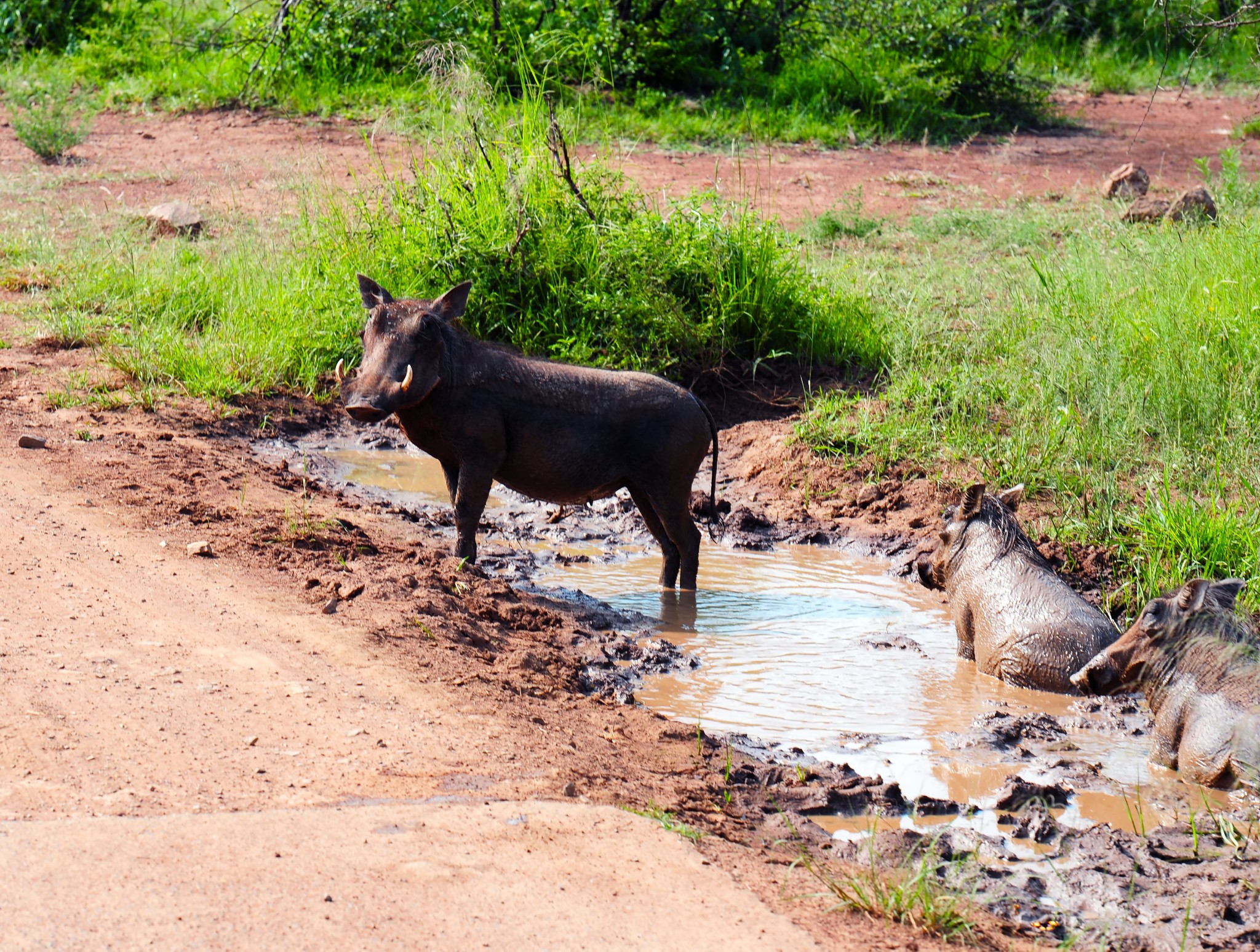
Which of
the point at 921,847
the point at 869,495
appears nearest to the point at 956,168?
the point at 869,495

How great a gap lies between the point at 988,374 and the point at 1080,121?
32.3ft

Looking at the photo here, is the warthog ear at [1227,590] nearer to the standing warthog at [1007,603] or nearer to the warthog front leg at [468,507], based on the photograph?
the standing warthog at [1007,603]

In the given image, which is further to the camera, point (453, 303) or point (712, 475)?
point (712, 475)

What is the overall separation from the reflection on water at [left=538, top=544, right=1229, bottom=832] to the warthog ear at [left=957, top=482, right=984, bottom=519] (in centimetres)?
55

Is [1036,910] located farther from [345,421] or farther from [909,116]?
[909,116]

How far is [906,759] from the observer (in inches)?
184

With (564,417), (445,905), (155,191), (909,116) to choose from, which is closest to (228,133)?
(155,191)

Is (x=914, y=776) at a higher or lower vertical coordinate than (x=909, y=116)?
lower

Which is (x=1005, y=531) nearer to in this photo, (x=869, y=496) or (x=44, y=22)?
(x=869, y=496)

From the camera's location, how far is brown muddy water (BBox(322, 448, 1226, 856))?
448 cm

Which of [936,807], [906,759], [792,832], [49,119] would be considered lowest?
[906,759]

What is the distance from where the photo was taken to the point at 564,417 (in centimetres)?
632

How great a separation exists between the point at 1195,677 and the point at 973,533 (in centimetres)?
148

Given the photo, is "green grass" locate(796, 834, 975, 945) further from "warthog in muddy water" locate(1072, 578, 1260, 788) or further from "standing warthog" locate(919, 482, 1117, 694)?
"standing warthog" locate(919, 482, 1117, 694)
